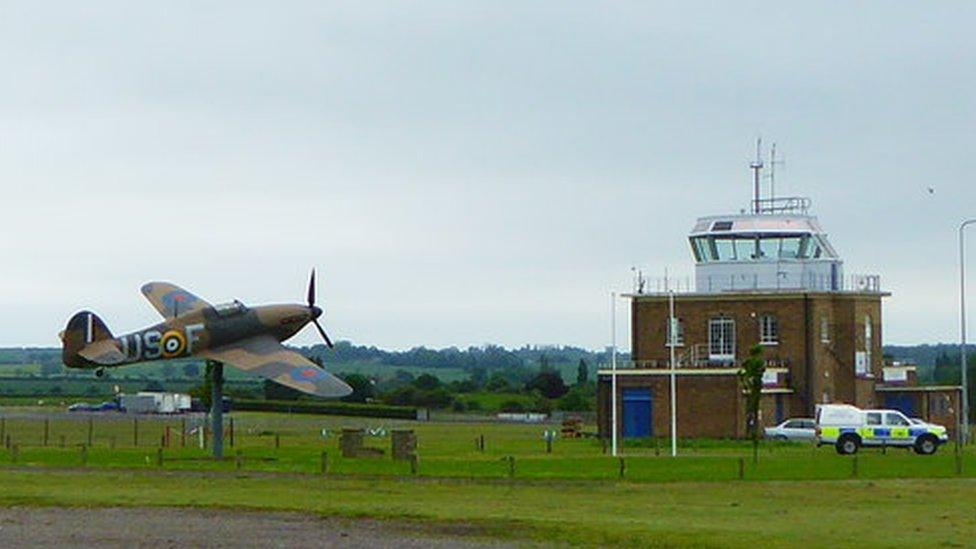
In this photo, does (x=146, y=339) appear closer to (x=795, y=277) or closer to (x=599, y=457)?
(x=599, y=457)

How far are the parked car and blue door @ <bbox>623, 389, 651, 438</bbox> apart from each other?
627 centimetres

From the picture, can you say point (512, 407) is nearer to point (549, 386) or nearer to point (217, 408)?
point (549, 386)

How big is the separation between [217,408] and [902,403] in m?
45.3

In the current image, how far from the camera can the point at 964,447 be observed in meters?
78.6

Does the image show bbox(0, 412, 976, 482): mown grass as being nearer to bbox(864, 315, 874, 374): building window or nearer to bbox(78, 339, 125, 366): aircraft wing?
bbox(78, 339, 125, 366): aircraft wing

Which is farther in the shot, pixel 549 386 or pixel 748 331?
pixel 549 386

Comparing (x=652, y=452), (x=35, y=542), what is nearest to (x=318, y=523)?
(x=35, y=542)

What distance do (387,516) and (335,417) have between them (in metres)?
88.2

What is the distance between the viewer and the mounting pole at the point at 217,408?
62.8 meters

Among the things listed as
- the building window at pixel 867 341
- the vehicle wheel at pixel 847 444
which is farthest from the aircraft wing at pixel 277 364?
the building window at pixel 867 341

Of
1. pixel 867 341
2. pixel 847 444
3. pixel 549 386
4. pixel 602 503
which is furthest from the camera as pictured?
pixel 549 386

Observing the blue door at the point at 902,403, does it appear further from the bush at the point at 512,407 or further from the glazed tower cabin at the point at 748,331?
the bush at the point at 512,407

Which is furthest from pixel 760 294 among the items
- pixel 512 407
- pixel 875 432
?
pixel 512 407

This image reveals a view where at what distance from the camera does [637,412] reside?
302ft
